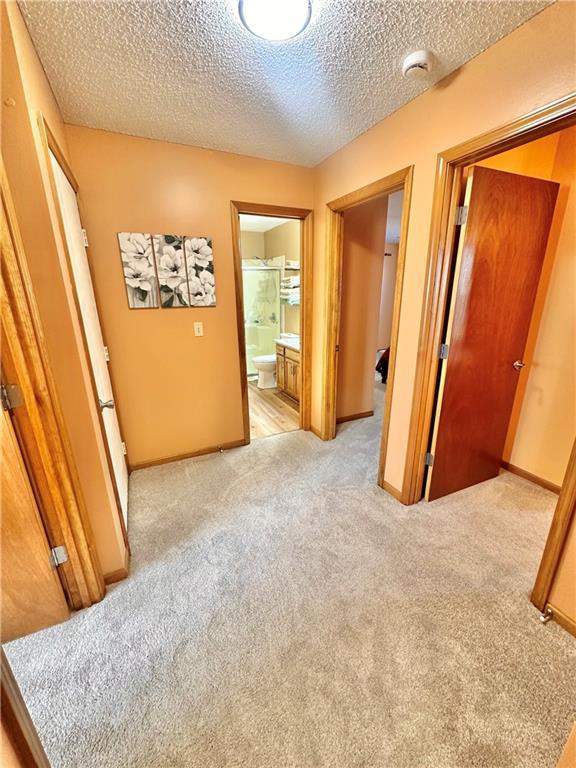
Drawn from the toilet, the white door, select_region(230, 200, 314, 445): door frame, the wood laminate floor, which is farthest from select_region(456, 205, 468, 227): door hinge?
the toilet

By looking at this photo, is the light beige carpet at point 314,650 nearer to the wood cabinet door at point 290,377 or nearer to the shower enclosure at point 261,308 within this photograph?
the wood cabinet door at point 290,377

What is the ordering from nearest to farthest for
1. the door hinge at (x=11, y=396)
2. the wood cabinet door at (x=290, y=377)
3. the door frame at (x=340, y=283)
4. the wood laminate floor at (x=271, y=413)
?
the door hinge at (x=11, y=396), the door frame at (x=340, y=283), the wood laminate floor at (x=271, y=413), the wood cabinet door at (x=290, y=377)

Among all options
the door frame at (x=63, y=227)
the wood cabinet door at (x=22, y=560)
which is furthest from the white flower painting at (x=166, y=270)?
the wood cabinet door at (x=22, y=560)

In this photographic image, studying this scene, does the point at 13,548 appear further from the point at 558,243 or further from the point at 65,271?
the point at 558,243

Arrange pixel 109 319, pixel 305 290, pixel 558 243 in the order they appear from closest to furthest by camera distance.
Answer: pixel 558 243
pixel 109 319
pixel 305 290

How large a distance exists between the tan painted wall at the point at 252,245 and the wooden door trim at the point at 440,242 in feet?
13.1

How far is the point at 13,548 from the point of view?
1269mm

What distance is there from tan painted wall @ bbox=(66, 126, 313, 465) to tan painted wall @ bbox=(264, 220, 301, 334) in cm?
172

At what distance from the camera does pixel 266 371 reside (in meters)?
4.65

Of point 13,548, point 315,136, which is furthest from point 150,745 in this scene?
point 315,136

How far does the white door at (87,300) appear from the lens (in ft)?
5.03

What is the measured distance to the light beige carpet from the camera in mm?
1038

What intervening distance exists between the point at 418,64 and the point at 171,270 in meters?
1.86

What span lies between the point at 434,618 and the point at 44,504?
1805mm
